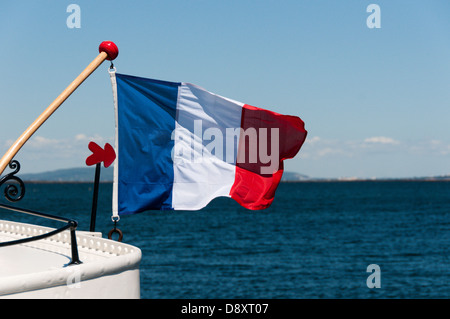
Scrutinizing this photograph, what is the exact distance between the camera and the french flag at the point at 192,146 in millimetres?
8867

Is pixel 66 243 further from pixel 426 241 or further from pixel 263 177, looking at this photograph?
pixel 426 241

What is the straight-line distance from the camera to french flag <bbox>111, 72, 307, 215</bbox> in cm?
887

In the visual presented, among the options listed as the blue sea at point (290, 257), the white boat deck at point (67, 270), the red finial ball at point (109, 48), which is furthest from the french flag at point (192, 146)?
the blue sea at point (290, 257)

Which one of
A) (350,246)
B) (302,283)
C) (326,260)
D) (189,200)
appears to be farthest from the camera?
(350,246)

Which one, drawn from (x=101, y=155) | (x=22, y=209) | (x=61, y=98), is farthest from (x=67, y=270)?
(x=101, y=155)

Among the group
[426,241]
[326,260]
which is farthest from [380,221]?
[326,260]

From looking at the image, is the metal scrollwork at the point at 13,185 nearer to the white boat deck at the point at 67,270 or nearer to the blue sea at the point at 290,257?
the white boat deck at the point at 67,270

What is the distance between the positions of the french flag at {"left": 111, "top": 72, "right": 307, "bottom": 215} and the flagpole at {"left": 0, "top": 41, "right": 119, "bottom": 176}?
3.47 ft

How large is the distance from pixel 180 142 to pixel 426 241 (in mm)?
56704

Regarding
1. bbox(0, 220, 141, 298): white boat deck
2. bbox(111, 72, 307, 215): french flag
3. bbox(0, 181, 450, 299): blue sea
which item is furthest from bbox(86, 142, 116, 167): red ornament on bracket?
bbox(0, 181, 450, 299): blue sea

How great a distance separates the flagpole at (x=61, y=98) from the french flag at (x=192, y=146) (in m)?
1.06

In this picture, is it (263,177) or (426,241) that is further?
(426,241)

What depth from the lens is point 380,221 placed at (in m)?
83.2
